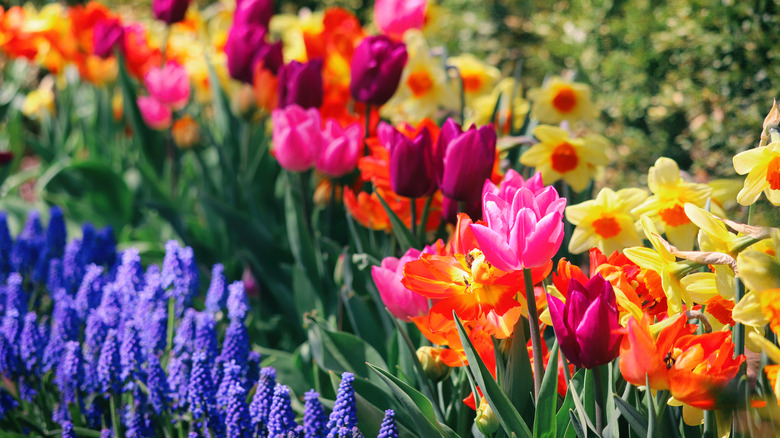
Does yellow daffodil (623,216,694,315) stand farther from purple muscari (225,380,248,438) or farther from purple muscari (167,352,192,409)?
purple muscari (167,352,192,409)

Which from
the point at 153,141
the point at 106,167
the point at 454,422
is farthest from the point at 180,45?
the point at 454,422

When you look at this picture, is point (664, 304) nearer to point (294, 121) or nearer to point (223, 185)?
point (294, 121)

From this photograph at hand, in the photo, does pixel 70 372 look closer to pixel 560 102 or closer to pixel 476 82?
pixel 560 102

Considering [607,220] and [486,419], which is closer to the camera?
[486,419]

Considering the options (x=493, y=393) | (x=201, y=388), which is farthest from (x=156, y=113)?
(x=493, y=393)

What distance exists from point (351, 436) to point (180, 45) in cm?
272

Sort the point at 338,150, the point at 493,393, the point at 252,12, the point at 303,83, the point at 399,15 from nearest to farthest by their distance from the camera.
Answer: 1. the point at 493,393
2. the point at 338,150
3. the point at 303,83
4. the point at 252,12
5. the point at 399,15

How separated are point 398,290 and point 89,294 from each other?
79cm

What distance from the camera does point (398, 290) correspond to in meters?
1.09

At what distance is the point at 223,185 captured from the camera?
2.37 metres

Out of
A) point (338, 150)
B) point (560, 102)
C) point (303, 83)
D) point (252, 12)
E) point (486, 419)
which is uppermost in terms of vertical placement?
point (252, 12)

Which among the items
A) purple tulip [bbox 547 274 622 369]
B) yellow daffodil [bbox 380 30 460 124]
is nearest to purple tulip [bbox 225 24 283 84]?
yellow daffodil [bbox 380 30 460 124]

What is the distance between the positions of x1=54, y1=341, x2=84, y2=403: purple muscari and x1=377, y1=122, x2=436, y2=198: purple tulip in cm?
64

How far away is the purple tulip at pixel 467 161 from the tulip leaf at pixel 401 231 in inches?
5.4
